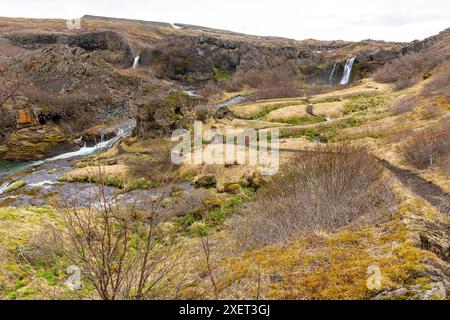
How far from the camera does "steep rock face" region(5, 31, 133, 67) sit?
3760 inches

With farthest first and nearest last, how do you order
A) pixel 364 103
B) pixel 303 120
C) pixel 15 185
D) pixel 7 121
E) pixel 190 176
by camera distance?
pixel 364 103 → pixel 303 120 → pixel 7 121 → pixel 190 176 → pixel 15 185

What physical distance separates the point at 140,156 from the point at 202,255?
23.4 m

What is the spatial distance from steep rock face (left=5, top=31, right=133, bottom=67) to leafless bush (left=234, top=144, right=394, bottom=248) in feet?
287

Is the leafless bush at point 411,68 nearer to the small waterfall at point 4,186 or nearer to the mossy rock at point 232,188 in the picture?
the mossy rock at point 232,188

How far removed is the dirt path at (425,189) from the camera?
1365cm

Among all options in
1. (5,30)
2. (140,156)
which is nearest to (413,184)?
(140,156)

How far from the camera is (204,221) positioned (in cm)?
1816

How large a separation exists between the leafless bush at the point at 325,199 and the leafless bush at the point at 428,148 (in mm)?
5610

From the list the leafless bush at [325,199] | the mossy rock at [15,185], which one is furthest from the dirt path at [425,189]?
the mossy rock at [15,185]

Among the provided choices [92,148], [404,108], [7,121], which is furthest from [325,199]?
[7,121]

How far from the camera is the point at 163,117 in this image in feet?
128

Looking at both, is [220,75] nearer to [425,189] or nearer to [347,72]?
[347,72]

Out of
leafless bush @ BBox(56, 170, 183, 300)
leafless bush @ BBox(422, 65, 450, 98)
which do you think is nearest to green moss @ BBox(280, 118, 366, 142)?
leafless bush @ BBox(422, 65, 450, 98)

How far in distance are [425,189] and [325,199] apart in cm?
730
